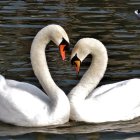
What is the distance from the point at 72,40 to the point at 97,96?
6028 millimetres

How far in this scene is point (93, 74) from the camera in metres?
10.5

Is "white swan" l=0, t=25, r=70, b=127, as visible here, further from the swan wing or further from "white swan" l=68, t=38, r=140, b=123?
"white swan" l=68, t=38, r=140, b=123

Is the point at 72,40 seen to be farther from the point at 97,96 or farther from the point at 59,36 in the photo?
the point at 59,36

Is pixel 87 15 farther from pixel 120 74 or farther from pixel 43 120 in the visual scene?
pixel 43 120

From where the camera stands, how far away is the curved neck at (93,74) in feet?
33.8

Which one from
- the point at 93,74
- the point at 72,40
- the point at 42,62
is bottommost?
the point at 72,40

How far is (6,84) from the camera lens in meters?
10.5

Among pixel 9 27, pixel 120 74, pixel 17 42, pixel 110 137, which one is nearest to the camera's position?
pixel 110 137

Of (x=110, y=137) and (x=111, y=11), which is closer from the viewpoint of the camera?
(x=110, y=137)

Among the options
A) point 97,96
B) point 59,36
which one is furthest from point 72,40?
point 59,36

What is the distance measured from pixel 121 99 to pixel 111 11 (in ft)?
36.1

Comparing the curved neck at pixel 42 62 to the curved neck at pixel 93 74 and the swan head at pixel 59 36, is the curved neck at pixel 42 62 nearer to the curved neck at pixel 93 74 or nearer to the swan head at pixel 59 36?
the swan head at pixel 59 36

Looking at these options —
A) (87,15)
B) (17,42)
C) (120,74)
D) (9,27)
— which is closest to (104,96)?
(120,74)

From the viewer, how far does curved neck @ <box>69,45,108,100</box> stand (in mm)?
10305
